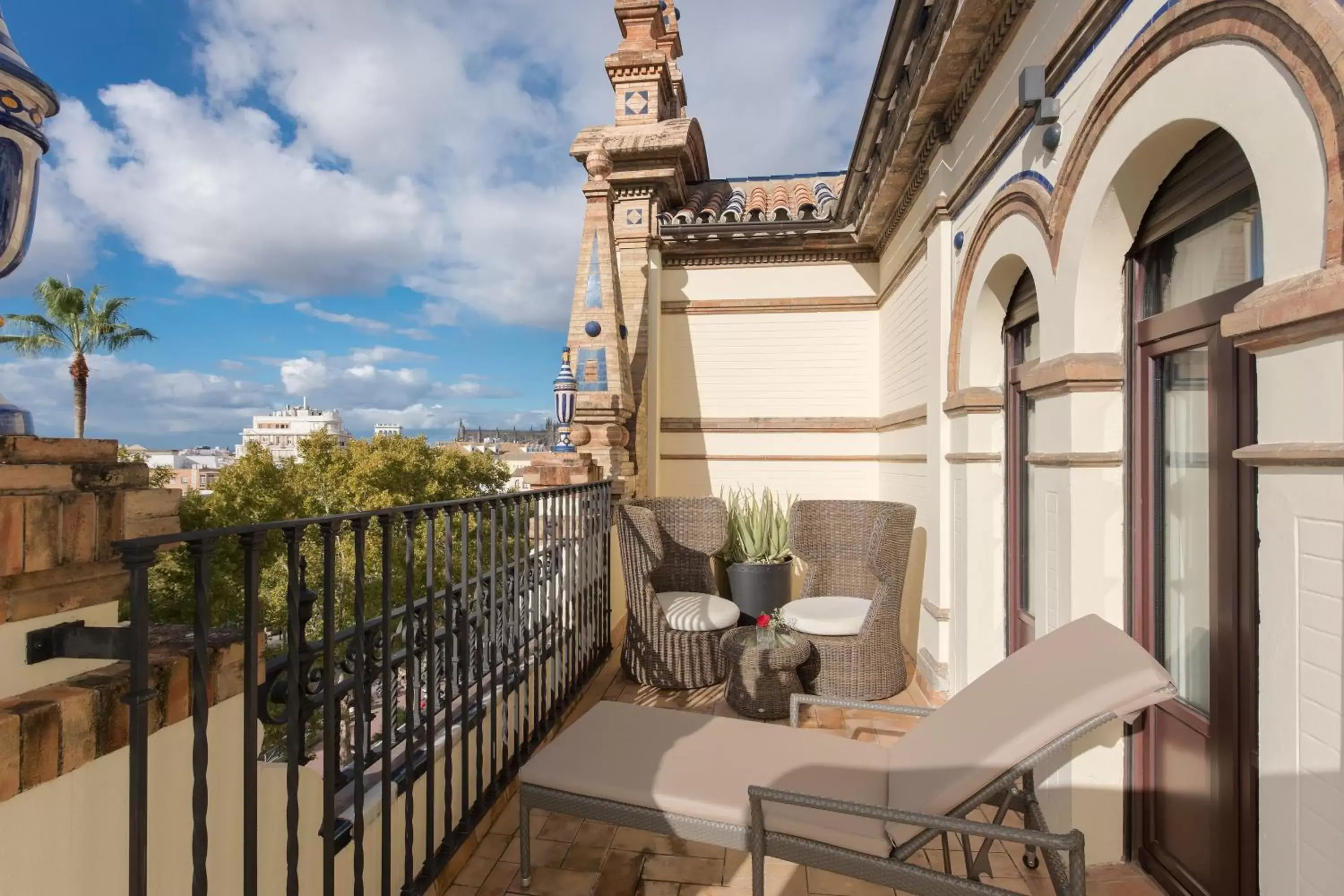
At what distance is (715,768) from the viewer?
→ 2.22 meters

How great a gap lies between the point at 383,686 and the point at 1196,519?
8.07ft

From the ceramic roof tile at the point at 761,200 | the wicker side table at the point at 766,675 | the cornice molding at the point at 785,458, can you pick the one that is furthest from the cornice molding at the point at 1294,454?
Result: the ceramic roof tile at the point at 761,200

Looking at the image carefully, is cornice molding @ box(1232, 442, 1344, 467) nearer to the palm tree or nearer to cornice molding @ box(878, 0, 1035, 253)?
cornice molding @ box(878, 0, 1035, 253)

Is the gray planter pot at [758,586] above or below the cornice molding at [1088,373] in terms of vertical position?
below

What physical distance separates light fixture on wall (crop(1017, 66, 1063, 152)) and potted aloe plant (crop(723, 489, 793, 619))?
12.4ft

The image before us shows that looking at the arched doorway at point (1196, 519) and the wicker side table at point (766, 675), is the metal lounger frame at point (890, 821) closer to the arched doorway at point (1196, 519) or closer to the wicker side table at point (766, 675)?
the arched doorway at point (1196, 519)

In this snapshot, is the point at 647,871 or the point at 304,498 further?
the point at 304,498

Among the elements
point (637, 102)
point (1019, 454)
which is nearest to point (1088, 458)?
point (1019, 454)

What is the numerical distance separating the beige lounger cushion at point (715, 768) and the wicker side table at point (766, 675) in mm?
1229

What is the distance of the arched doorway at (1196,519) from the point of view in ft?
Answer: 6.20

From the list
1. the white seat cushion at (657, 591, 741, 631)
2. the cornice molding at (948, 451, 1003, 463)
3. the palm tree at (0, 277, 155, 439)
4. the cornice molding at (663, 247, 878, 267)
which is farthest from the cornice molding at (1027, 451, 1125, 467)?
the palm tree at (0, 277, 155, 439)

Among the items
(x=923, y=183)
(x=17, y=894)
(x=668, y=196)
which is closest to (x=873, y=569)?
(x=923, y=183)

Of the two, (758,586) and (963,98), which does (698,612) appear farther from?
(963,98)

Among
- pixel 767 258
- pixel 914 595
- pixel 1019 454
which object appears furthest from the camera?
pixel 767 258
